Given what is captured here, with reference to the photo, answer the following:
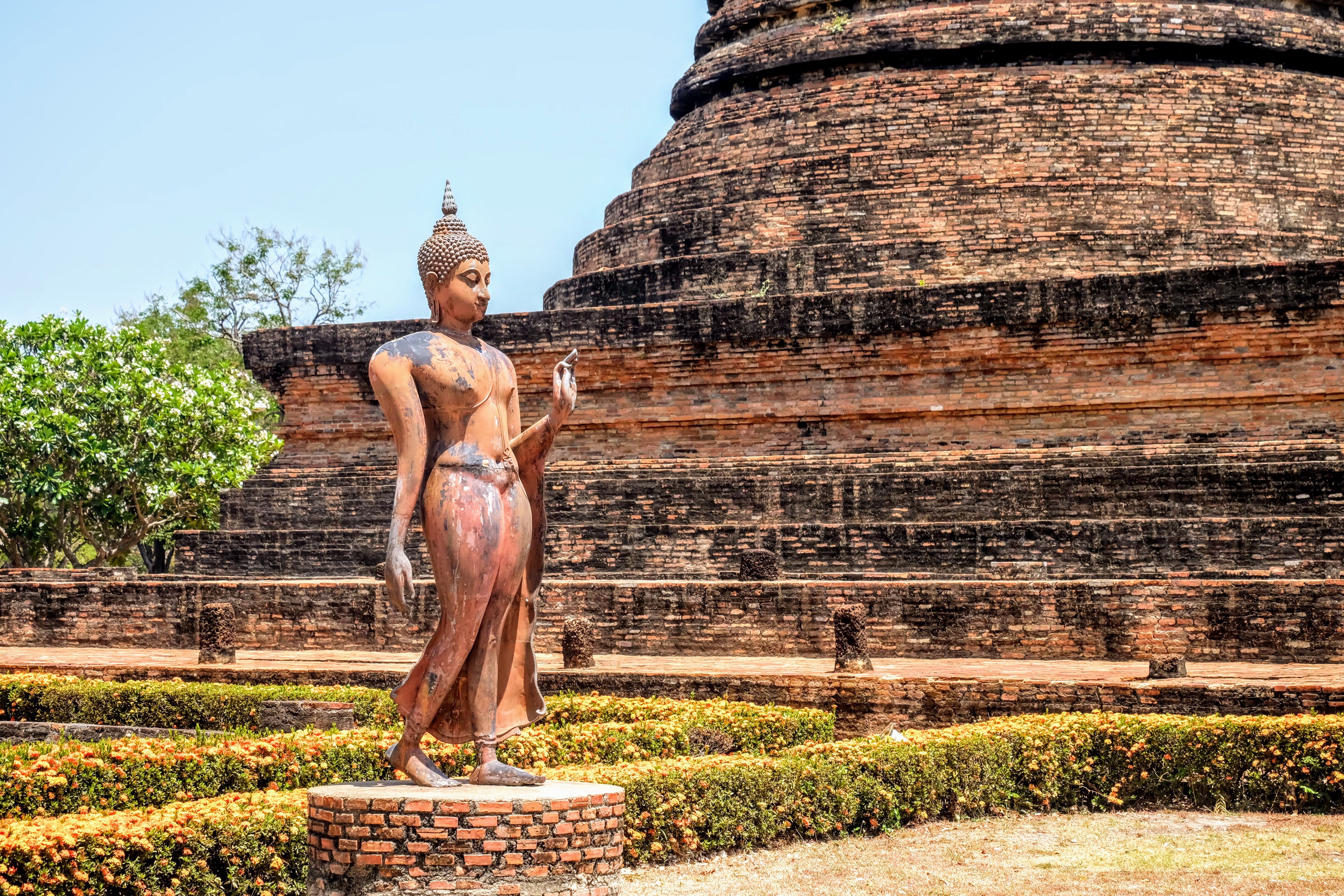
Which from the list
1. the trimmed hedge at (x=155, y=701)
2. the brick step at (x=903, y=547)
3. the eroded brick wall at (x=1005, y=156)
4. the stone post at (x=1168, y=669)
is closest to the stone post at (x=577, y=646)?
the trimmed hedge at (x=155, y=701)

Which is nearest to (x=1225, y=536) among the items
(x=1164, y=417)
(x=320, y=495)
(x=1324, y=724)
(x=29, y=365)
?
(x=1164, y=417)

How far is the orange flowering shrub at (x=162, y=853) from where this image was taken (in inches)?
239

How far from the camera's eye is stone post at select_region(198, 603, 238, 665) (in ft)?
42.2

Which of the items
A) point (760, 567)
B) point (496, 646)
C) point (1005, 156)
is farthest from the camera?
point (1005, 156)

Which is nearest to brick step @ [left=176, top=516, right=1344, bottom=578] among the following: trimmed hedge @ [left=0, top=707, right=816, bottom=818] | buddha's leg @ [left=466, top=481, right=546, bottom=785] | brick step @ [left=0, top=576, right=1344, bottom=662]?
brick step @ [left=0, top=576, right=1344, bottom=662]

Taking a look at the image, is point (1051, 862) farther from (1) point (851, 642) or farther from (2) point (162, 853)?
(2) point (162, 853)

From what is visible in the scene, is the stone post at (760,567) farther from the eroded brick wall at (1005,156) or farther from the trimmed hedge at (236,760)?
the trimmed hedge at (236,760)

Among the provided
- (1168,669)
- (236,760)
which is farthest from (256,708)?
(1168,669)

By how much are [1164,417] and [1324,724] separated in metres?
6.46

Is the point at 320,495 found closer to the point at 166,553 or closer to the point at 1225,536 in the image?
the point at 1225,536

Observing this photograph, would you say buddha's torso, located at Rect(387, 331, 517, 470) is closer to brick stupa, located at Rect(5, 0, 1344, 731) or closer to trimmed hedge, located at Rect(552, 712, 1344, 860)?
trimmed hedge, located at Rect(552, 712, 1344, 860)

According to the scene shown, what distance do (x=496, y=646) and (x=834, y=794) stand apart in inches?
112

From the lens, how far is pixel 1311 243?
54.2 ft

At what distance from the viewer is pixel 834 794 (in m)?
8.10
